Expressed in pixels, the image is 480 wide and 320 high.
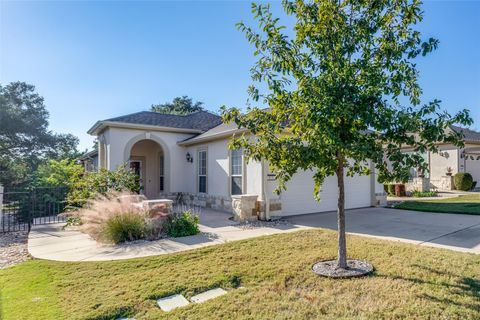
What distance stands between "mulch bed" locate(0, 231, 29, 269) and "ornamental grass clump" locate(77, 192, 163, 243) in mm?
1386

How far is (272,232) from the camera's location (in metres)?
7.70

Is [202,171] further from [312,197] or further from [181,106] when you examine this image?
[181,106]

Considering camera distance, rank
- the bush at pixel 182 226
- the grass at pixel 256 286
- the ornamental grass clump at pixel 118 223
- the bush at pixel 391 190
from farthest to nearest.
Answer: the bush at pixel 391 190, the bush at pixel 182 226, the ornamental grass clump at pixel 118 223, the grass at pixel 256 286

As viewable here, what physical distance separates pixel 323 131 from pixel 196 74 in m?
14.5

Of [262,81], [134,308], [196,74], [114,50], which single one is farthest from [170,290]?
[196,74]

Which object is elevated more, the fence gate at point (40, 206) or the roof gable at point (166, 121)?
the roof gable at point (166, 121)

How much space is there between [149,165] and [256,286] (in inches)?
548

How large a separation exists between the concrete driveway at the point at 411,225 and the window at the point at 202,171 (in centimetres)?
472

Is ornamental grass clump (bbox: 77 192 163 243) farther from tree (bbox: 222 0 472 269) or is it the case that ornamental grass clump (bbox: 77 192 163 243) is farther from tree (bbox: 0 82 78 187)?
tree (bbox: 0 82 78 187)

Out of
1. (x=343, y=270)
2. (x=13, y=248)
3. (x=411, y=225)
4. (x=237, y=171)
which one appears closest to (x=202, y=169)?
(x=237, y=171)

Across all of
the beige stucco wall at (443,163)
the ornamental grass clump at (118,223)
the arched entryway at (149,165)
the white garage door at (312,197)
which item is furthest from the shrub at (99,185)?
the beige stucco wall at (443,163)

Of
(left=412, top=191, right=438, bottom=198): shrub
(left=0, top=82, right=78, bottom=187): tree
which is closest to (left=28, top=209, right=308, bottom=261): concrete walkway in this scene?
(left=412, top=191, right=438, bottom=198): shrub

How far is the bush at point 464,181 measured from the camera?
1975 cm

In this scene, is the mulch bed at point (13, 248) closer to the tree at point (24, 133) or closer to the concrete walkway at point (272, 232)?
the concrete walkway at point (272, 232)
